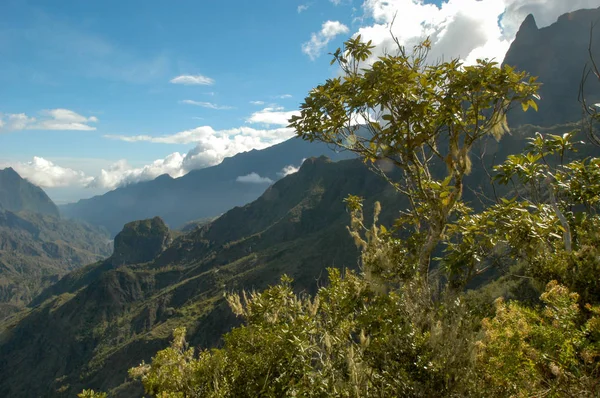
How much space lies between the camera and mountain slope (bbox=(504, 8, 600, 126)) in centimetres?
15612

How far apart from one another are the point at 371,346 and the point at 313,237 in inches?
6510

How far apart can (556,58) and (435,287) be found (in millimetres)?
228211

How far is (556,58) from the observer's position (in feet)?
575

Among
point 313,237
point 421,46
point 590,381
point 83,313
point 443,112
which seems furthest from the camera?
point 83,313

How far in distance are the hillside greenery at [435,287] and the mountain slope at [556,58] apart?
18105 centimetres

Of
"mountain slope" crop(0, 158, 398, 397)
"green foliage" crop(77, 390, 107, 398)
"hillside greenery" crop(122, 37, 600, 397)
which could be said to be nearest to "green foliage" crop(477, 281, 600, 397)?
"hillside greenery" crop(122, 37, 600, 397)

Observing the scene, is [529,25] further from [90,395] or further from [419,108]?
[90,395]

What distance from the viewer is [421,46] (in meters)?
6.03

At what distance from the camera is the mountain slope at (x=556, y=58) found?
156125mm

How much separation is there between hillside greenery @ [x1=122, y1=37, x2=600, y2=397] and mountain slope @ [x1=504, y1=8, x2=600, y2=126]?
181052mm

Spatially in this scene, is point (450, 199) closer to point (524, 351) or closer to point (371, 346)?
point (524, 351)

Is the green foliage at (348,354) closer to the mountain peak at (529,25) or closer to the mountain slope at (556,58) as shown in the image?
the mountain slope at (556,58)

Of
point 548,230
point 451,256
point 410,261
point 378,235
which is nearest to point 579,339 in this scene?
point 548,230

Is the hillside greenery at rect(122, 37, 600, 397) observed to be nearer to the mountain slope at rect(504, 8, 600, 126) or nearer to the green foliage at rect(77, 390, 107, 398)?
the green foliage at rect(77, 390, 107, 398)
